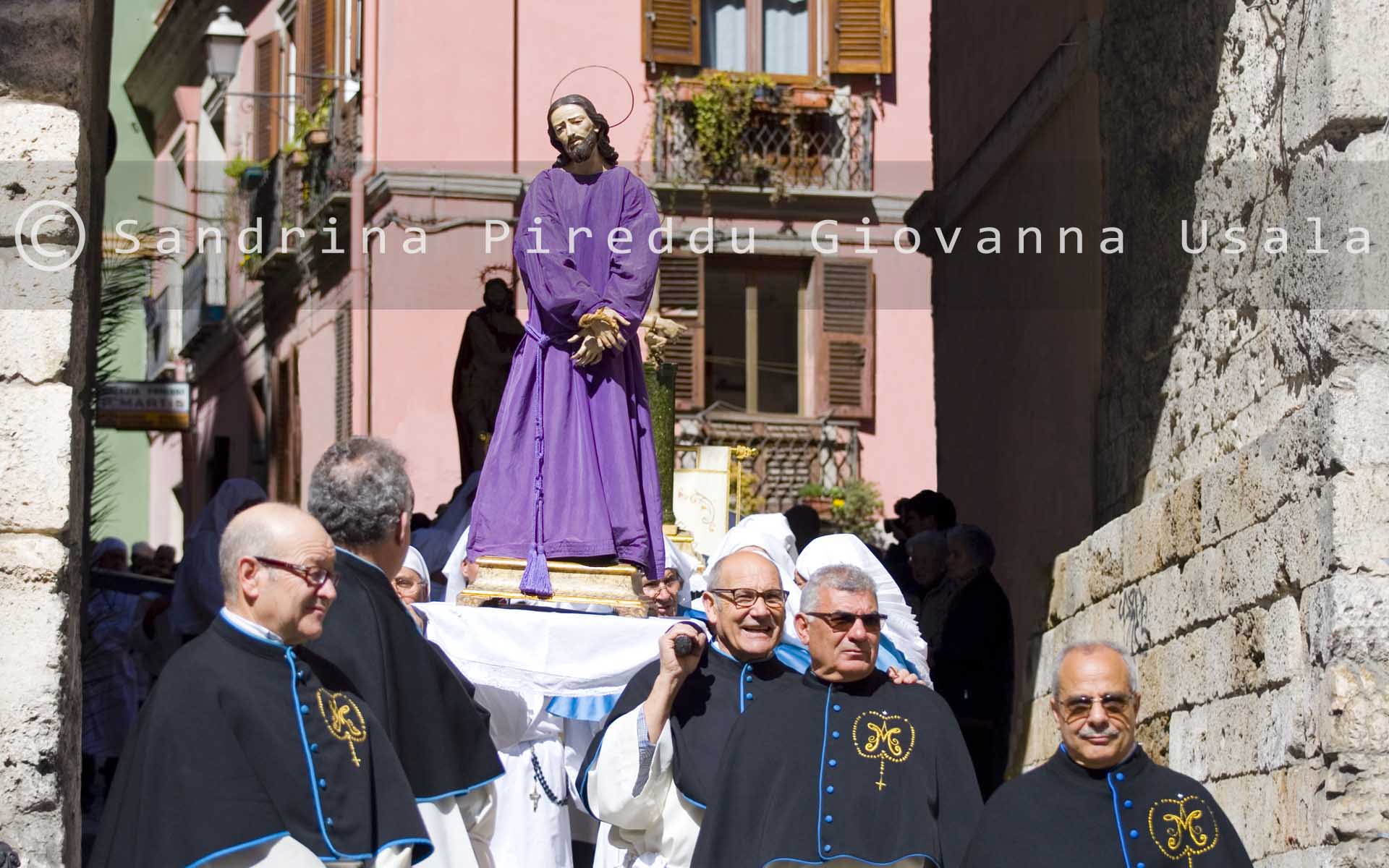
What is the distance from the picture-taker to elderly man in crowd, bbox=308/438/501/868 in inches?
208

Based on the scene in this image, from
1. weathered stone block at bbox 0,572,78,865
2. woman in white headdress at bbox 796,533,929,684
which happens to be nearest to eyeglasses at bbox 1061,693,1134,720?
woman in white headdress at bbox 796,533,929,684

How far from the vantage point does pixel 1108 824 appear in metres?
5.14

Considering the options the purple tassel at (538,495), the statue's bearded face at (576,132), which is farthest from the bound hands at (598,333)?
the statue's bearded face at (576,132)

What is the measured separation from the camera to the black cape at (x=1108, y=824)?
5105 millimetres

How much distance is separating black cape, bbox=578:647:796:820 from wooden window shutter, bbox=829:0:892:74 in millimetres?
16990

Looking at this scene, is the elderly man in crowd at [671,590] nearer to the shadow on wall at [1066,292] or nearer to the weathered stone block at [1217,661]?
the shadow on wall at [1066,292]

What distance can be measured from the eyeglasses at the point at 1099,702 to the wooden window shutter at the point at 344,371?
52.8 ft

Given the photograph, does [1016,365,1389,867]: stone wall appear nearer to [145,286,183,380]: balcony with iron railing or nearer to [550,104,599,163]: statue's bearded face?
[550,104,599,163]: statue's bearded face

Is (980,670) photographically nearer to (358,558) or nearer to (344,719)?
(358,558)

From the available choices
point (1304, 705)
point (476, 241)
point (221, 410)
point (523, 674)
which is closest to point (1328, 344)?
point (1304, 705)

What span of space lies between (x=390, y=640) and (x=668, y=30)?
1713 centimetres

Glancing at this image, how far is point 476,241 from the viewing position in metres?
20.8

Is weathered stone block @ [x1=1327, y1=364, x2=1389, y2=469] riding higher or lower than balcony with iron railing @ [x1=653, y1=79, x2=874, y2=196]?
lower

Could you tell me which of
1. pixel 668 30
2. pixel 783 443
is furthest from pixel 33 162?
pixel 783 443
